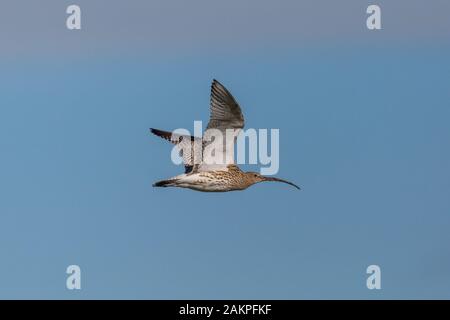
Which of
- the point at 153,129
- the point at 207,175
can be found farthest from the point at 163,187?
the point at 153,129

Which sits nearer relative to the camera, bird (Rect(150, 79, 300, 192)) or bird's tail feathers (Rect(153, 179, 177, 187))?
bird (Rect(150, 79, 300, 192))

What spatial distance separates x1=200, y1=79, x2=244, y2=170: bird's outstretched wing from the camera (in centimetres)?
2823

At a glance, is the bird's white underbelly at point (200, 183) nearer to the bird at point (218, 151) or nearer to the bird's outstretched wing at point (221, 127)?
the bird at point (218, 151)

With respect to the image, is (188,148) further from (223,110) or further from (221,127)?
(223,110)

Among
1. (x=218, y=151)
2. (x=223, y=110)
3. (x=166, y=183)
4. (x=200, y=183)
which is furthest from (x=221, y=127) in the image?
(x=166, y=183)

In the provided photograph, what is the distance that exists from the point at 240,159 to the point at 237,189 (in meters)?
0.93

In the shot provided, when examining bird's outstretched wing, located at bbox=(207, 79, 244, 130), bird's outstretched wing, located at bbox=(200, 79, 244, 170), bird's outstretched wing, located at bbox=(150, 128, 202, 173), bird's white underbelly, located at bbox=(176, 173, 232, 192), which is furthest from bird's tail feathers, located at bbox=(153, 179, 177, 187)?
bird's outstretched wing, located at bbox=(207, 79, 244, 130)

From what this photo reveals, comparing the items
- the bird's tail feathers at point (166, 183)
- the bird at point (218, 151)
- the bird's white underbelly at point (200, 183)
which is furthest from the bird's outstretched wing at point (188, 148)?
the bird's tail feathers at point (166, 183)

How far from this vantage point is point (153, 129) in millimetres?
31812

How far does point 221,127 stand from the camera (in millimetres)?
28781

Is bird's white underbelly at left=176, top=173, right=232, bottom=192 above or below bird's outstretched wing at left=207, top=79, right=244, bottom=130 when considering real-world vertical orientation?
below

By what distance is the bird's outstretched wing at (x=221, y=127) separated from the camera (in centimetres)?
2823

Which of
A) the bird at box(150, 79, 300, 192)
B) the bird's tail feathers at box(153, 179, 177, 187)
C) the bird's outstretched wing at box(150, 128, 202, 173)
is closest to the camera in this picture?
the bird at box(150, 79, 300, 192)

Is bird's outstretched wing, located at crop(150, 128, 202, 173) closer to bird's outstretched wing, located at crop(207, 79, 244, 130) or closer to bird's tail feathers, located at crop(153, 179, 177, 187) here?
bird's tail feathers, located at crop(153, 179, 177, 187)
